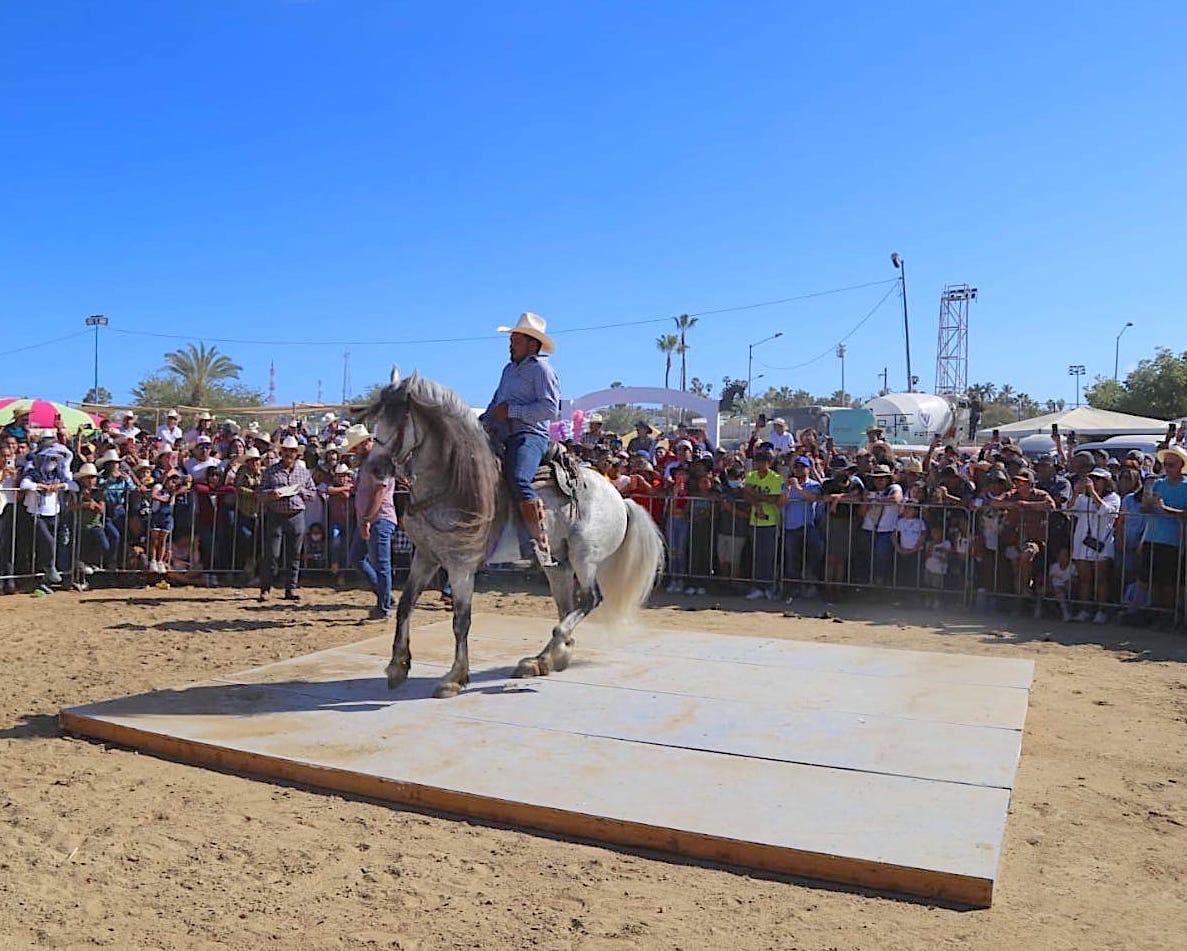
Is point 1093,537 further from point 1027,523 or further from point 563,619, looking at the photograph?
point 563,619

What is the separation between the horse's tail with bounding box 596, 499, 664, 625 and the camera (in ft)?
26.2

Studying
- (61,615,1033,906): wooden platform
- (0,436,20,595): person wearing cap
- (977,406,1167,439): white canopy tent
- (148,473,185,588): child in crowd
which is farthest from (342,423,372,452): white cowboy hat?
(977,406,1167,439): white canopy tent

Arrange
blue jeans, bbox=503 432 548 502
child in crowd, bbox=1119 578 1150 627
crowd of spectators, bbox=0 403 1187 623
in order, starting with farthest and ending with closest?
crowd of spectators, bbox=0 403 1187 623 → child in crowd, bbox=1119 578 1150 627 → blue jeans, bbox=503 432 548 502

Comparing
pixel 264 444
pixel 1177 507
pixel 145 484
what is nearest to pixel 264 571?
pixel 145 484

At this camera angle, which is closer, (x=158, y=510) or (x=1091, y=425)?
(x=158, y=510)

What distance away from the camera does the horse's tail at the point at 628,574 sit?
314 inches

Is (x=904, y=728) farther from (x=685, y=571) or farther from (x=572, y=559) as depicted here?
(x=685, y=571)

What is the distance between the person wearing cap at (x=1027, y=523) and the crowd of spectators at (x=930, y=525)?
0.05 feet

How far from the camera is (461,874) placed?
4.20m

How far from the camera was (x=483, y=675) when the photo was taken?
23.7 ft

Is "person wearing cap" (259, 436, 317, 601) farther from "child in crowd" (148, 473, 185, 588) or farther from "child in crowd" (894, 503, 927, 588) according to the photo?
"child in crowd" (894, 503, 927, 588)

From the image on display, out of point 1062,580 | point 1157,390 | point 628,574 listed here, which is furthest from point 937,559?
point 1157,390

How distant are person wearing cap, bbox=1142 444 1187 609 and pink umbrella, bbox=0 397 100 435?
1799 cm

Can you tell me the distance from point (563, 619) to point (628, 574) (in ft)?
2.34
